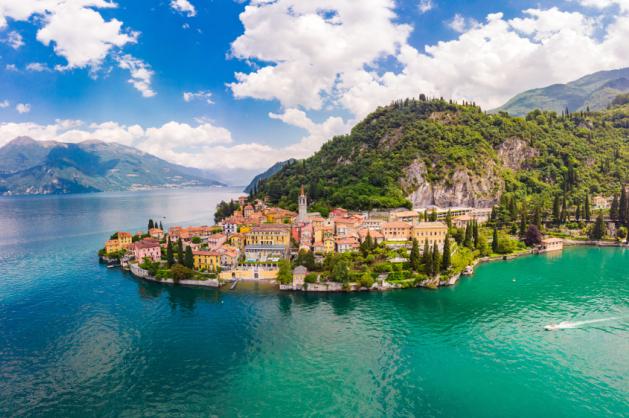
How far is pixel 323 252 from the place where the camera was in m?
46.5

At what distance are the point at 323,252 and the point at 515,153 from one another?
79.1m

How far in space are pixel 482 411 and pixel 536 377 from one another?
5.88m

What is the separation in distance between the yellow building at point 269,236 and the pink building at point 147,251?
42.7ft

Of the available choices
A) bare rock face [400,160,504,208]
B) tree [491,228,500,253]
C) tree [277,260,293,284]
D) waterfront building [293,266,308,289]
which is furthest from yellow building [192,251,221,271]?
bare rock face [400,160,504,208]

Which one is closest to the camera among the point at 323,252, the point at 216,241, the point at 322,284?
the point at 322,284

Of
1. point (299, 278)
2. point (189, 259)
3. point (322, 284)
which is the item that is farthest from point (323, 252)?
point (189, 259)

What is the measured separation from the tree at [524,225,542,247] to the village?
0.55 ft

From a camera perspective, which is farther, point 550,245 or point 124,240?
point 550,245

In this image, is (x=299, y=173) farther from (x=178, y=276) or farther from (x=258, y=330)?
(x=258, y=330)

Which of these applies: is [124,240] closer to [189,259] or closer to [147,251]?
[147,251]

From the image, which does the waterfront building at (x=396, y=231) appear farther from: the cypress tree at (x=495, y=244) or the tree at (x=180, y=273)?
the tree at (x=180, y=273)

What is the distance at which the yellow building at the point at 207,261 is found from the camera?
4462 cm

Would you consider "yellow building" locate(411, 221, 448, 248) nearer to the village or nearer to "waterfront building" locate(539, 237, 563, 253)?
the village

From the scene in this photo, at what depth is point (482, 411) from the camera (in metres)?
19.8
